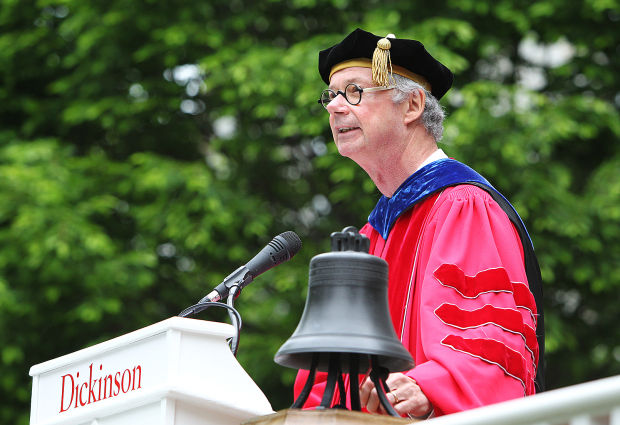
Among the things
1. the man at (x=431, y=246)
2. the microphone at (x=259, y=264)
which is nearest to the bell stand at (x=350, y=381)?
the man at (x=431, y=246)

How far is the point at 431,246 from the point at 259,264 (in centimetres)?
56

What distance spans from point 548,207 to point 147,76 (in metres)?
3.84

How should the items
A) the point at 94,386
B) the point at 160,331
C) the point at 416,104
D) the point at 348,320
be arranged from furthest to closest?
the point at 416,104
the point at 94,386
the point at 160,331
the point at 348,320

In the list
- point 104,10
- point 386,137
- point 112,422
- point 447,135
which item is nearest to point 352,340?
point 112,422

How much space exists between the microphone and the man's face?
0.50 meters

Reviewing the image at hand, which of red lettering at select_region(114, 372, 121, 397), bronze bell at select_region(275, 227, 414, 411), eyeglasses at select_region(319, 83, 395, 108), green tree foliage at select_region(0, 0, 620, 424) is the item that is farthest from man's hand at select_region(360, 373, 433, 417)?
green tree foliage at select_region(0, 0, 620, 424)

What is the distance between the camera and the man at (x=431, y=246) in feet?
9.84

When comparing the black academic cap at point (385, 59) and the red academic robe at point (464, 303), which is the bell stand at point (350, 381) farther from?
the black academic cap at point (385, 59)

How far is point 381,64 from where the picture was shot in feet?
12.4

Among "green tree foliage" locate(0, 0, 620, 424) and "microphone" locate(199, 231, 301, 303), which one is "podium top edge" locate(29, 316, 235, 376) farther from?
"green tree foliage" locate(0, 0, 620, 424)

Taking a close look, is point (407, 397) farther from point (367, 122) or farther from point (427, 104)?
point (427, 104)

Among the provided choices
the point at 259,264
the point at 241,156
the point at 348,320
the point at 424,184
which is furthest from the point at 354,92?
the point at 241,156

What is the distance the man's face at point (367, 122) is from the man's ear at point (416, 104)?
5cm

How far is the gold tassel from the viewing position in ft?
12.4
